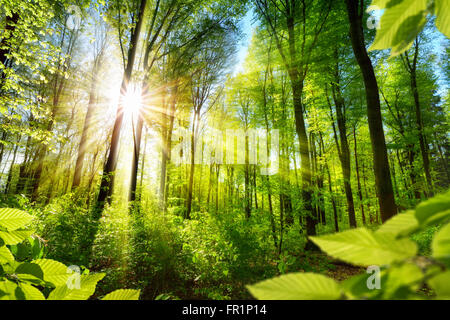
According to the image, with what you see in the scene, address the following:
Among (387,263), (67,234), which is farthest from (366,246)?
(67,234)

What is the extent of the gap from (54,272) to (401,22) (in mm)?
1161

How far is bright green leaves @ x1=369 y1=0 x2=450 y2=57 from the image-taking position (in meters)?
0.38

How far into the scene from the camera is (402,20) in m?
0.40

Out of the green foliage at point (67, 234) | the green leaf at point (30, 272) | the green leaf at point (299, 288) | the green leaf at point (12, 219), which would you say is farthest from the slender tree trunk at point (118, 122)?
the green leaf at point (299, 288)

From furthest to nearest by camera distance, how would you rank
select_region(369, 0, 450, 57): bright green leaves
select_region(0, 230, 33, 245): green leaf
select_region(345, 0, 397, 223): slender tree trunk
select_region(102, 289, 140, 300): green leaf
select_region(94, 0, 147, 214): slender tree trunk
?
select_region(94, 0, 147, 214): slender tree trunk → select_region(345, 0, 397, 223): slender tree trunk → select_region(0, 230, 33, 245): green leaf → select_region(102, 289, 140, 300): green leaf → select_region(369, 0, 450, 57): bright green leaves

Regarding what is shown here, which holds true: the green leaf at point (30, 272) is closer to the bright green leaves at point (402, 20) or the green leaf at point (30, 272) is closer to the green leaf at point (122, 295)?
the green leaf at point (122, 295)

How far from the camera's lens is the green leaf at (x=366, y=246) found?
0.27m

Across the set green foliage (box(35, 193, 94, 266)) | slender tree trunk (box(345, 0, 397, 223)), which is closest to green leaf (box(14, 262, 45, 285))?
green foliage (box(35, 193, 94, 266))

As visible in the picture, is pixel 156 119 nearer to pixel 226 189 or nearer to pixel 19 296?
pixel 19 296

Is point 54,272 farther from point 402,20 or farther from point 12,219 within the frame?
point 402,20

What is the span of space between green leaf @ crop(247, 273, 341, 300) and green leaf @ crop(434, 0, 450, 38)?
56 cm

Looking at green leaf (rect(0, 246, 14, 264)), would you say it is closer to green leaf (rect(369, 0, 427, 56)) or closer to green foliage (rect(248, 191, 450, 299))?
green foliage (rect(248, 191, 450, 299))
